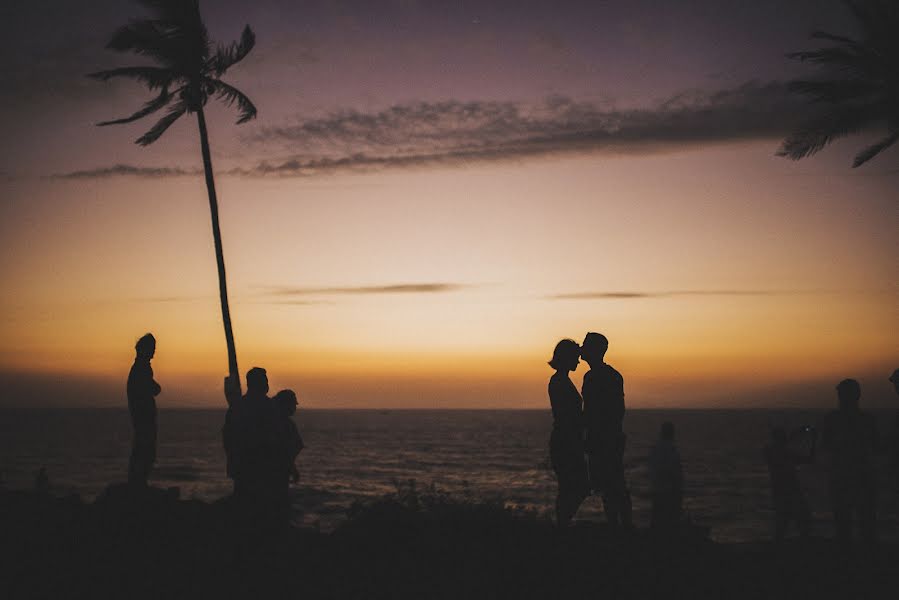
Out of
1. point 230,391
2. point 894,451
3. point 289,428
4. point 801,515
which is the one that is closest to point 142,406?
point 230,391

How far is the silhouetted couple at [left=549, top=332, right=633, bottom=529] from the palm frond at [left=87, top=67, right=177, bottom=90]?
14.9 metres

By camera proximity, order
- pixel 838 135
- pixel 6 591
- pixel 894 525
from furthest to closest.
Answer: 1. pixel 894 525
2. pixel 838 135
3. pixel 6 591

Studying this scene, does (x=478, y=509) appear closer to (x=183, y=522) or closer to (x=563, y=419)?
(x=563, y=419)

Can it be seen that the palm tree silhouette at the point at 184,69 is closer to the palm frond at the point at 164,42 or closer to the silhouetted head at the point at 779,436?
the palm frond at the point at 164,42

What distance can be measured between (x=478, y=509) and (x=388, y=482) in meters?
40.5

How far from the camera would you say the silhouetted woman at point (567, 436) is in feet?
25.8

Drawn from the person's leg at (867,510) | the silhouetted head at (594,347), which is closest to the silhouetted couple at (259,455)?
the silhouetted head at (594,347)

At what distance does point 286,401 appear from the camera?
838 cm

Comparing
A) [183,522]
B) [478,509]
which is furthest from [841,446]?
[183,522]

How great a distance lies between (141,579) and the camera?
300 inches

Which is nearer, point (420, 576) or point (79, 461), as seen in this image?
point (420, 576)

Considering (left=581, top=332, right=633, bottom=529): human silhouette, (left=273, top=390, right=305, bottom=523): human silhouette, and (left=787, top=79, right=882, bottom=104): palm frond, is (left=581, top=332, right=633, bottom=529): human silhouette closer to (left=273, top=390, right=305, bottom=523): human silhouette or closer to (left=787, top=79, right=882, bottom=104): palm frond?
(left=273, top=390, right=305, bottom=523): human silhouette

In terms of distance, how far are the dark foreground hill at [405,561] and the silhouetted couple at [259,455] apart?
34 centimetres

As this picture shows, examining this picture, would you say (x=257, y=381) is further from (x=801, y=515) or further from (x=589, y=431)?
(x=801, y=515)
